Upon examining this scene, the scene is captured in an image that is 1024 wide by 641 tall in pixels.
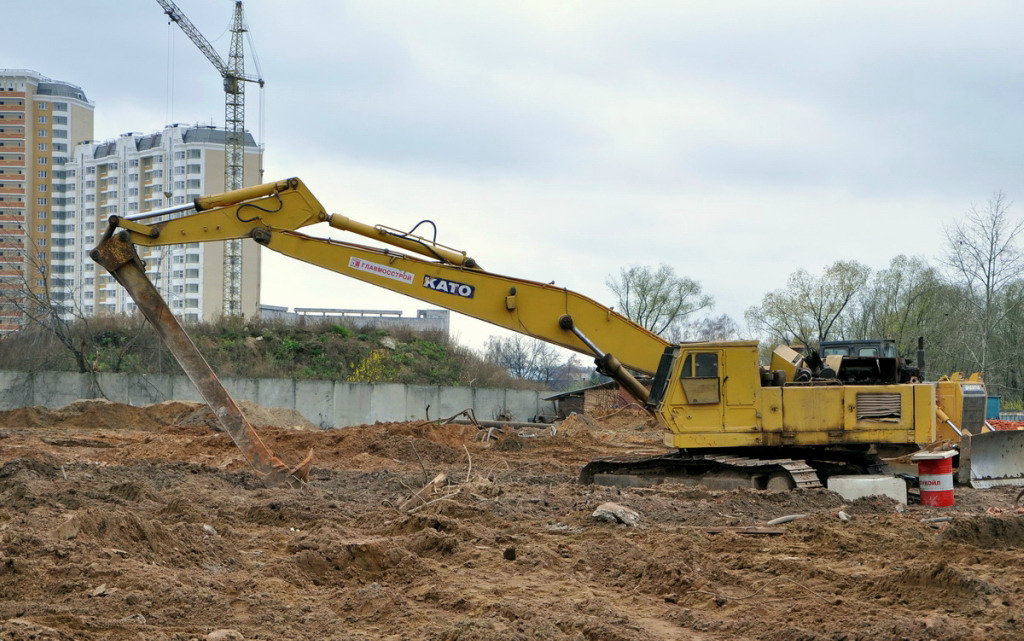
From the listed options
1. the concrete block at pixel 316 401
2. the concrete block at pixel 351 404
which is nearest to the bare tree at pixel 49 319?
the concrete block at pixel 316 401

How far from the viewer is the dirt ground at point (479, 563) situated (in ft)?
20.8

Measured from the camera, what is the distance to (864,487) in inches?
496

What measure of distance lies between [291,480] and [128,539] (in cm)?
505

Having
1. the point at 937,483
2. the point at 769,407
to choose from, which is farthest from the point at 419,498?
the point at 937,483

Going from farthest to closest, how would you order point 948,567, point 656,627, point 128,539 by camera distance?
point 128,539
point 948,567
point 656,627

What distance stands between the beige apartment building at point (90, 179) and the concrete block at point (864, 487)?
7833 centimetres

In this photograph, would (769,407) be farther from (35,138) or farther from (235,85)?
(35,138)

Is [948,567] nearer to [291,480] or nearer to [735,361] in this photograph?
[735,361]

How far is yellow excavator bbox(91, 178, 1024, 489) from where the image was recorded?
41.5 feet

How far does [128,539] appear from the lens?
26.5 feet

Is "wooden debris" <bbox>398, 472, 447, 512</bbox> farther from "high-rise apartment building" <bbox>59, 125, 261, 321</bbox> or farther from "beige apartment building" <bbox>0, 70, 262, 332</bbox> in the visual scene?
"beige apartment building" <bbox>0, 70, 262, 332</bbox>

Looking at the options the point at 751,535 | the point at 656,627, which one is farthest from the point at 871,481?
the point at 656,627

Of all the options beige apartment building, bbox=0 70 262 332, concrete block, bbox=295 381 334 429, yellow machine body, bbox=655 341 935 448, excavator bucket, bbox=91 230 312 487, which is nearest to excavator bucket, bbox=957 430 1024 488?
yellow machine body, bbox=655 341 935 448

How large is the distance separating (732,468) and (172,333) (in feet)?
23.9
